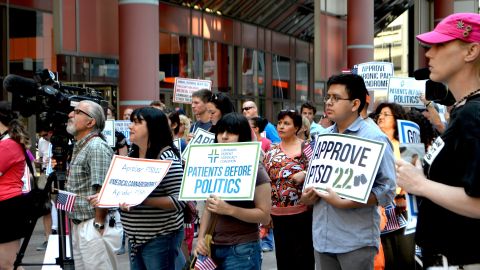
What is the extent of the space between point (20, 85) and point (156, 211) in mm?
1663

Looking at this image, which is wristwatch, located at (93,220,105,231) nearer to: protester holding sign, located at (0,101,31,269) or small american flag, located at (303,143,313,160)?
protester holding sign, located at (0,101,31,269)

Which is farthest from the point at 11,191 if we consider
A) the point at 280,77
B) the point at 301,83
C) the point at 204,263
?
the point at 301,83

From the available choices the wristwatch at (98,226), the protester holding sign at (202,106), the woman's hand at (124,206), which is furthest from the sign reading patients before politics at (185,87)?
the woman's hand at (124,206)

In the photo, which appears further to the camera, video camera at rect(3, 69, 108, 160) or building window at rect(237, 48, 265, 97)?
building window at rect(237, 48, 265, 97)

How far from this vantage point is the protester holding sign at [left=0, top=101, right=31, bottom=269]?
7262mm

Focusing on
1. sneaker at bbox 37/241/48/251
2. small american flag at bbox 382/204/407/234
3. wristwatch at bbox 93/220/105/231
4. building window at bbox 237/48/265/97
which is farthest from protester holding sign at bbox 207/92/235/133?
building window at bbox 237/48/265/97

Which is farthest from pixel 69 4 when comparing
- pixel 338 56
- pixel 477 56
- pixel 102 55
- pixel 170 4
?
pixel 477 56

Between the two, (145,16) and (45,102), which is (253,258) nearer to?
(45,102)

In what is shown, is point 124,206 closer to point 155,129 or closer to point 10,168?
point 155,129

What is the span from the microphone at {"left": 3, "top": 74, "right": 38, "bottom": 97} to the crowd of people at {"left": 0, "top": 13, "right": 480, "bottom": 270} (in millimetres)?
426

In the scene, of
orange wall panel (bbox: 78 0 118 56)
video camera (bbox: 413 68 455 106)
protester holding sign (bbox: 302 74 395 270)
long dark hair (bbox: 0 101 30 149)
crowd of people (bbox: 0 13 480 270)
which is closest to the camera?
crowd of people (bbox: 0 13 480 270)

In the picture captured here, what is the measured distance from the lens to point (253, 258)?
17.5 ft

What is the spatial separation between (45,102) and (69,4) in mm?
12238

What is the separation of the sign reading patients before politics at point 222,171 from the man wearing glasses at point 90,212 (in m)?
1.08
